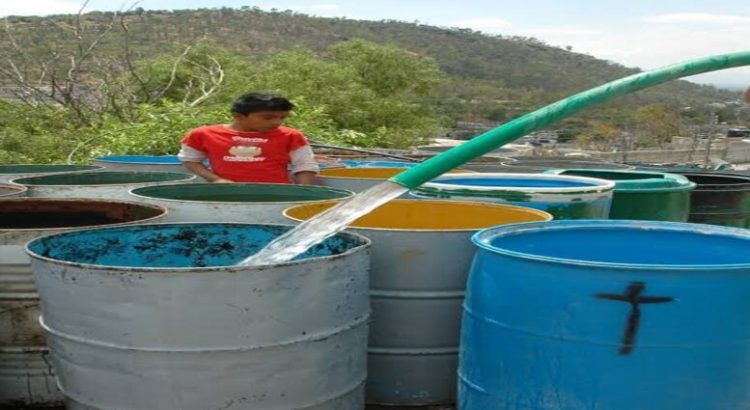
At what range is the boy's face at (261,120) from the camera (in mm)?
4863

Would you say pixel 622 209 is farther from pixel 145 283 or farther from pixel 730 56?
pixel 145 283

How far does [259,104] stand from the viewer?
4805 mm

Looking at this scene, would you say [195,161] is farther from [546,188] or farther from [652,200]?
[652,200]

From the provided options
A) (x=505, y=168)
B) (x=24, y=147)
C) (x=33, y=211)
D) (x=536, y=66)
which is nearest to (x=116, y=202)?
(x=33, y=211)

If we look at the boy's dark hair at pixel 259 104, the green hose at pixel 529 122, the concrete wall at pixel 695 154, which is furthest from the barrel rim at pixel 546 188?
the concrete wall at pixel 695 154

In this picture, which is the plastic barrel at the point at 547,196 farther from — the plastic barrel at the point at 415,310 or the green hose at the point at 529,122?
the green hose at the point at 529,122

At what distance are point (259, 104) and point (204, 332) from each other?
2738mm

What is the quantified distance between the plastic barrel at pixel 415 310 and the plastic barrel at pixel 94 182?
1142 mm

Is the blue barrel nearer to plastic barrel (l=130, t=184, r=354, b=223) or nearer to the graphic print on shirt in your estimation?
plastic barrel (l=130, t=184, r=354, b=223)

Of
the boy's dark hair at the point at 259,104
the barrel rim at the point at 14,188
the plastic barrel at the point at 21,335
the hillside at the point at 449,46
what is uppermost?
the hillside at the point at 449,46

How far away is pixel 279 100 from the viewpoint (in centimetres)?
484

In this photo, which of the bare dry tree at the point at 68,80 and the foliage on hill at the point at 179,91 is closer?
the foliage on hill at the point at 179,91

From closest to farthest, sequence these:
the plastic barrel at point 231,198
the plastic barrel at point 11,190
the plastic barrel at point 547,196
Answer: the plastic barrel at point 231,198, the plastic barrel at point 547,196, the plastic barrel at point 11,190

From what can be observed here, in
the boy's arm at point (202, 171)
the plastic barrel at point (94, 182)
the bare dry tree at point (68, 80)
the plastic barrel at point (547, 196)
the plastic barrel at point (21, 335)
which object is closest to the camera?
the plastic barrel at point (21, 335)
